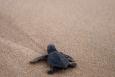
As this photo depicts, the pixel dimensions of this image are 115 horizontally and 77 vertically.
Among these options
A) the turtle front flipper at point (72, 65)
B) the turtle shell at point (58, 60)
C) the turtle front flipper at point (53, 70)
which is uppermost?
the turtle shell at point (58, 60)

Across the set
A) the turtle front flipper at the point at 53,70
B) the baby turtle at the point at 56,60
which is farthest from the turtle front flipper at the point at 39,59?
the turtle front flipper at the point at 53,70

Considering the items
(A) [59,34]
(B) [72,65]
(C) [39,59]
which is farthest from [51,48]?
(A) [59,34]

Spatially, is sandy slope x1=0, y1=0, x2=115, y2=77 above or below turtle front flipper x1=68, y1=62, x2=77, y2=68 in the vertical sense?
above

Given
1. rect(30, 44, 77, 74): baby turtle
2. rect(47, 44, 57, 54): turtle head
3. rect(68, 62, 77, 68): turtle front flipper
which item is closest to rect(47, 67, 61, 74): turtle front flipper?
rect(30, 44, 77, 74): baby turtle

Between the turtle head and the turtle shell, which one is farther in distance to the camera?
the turtle head

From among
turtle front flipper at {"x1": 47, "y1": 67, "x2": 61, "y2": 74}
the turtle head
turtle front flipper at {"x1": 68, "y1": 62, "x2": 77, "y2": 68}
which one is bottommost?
turtle front flipper at {"x1": 47, "y1": 67, "x2": 61, "y2": 74}

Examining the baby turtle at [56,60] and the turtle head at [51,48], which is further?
the turtle head at [51,48]

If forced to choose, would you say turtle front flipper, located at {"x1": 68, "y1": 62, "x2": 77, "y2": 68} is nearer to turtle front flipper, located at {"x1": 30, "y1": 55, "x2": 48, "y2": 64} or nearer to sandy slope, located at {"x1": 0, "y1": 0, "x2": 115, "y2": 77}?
sandy slope, located at {"x1": 0, "y1": 0, "x2": 115, "y2": 77}

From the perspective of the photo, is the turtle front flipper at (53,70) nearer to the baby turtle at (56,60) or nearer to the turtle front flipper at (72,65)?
the baby turtle at (56,60)

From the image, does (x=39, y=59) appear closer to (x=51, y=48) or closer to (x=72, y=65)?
(x=51, y=48)
